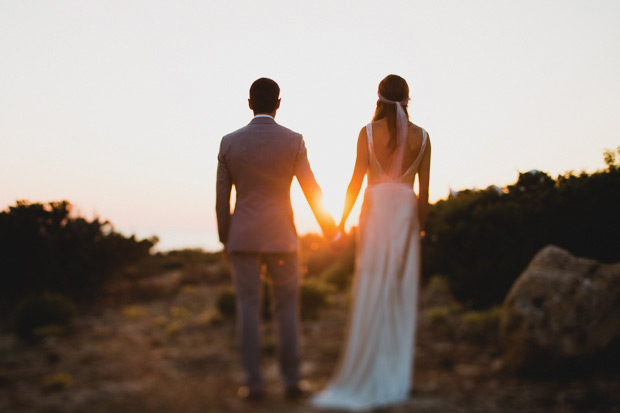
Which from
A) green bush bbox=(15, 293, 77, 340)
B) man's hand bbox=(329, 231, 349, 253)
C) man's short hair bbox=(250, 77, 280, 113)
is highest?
man's short hair bbox=(250, 77, 280, 113)

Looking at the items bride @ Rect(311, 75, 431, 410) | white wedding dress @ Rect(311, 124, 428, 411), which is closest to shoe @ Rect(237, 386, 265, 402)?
white wedding dress @ Rect(311, 124, 428, 411)

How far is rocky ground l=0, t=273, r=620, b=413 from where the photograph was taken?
17.9ft

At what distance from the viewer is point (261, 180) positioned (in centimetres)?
553

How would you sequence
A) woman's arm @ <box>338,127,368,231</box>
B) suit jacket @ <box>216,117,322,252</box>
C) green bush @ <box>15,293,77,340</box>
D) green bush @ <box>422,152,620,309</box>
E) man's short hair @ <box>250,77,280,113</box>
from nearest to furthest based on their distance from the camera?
suit jacket @ <box>216,117,322,252</box>
man's short hair @ <box>250,77,280,113</box>
woman's arm @ <box>338,127,368,231</box>
green bush @ <box>15,293,77,340</box>
green bush @ <box>422,152,620,309</box>

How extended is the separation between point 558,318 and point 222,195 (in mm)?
3654

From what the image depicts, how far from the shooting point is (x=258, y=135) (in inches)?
218

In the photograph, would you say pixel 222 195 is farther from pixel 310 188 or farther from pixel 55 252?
pixel 55 252

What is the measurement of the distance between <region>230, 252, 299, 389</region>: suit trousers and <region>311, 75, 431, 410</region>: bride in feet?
1.68

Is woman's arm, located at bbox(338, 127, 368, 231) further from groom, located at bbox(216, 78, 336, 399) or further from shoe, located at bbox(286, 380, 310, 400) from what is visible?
shoe, located at bbox(286, 380, 310, 400)

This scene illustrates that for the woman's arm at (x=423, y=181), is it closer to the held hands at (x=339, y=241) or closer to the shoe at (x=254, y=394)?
the held hands at (x=339, y=241)

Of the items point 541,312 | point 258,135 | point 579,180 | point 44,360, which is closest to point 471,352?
point 541,312

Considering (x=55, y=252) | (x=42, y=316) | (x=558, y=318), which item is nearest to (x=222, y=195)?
(x=558, y=318)

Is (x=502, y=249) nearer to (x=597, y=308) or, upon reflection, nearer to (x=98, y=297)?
(x=597, y=308)

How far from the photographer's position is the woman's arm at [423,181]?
591 centimetres
